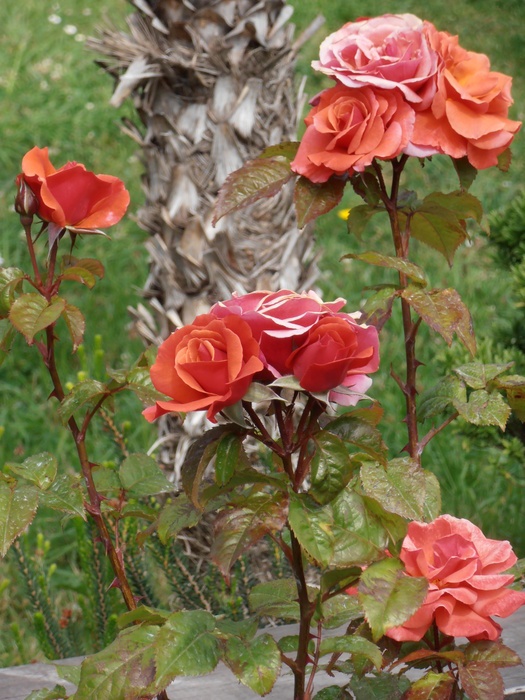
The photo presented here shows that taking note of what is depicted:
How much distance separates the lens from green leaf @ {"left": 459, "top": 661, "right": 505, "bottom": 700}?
970 millimetres

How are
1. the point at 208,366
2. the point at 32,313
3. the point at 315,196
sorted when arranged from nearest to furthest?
the point at 208,366 < the point at 32,313 < the point at 315,196

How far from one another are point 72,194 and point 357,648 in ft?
1.93

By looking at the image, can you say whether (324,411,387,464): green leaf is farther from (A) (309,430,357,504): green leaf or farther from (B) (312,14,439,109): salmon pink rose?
(B) (312,14,439,109): salmon pink rose

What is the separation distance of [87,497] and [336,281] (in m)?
3.02

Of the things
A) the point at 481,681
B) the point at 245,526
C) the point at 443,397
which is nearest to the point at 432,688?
the point at 481,681

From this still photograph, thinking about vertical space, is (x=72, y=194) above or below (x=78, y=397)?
above

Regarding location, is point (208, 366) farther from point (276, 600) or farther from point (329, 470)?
point (276, 600)

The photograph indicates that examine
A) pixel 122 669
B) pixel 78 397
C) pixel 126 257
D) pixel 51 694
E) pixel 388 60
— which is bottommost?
pixel 126 257

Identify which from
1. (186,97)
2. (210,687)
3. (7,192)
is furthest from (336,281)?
(210,687)

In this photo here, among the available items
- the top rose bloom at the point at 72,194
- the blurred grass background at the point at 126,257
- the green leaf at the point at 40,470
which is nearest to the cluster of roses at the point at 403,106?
the top rose bloom at the point at 72,194

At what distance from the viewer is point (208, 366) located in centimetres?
84

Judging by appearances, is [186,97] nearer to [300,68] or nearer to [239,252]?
[239,252]

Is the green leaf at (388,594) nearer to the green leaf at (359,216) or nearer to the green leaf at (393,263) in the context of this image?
the green leaf at (393,263)

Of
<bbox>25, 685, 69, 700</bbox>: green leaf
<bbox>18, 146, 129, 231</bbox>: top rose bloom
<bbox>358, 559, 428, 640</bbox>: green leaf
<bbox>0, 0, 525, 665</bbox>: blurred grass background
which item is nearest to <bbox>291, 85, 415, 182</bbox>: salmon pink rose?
<bbox>18, 146, 129, 231</bbox>: top rose bloom
